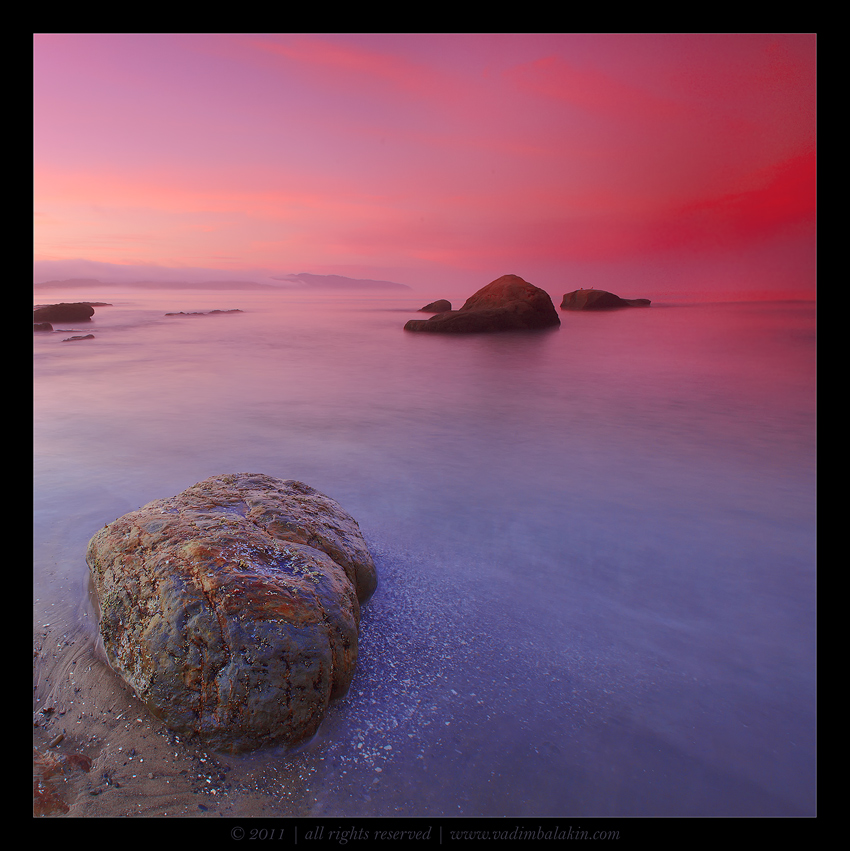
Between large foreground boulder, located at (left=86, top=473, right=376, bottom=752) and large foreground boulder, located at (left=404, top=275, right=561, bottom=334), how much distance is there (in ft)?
Answer: 49.4

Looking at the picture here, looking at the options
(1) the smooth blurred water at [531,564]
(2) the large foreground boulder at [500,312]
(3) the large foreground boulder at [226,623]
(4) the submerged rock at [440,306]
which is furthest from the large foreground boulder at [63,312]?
(3) the large foreground boulder at [226,623]

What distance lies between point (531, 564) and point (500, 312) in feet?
48.7

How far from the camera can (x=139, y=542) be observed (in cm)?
250

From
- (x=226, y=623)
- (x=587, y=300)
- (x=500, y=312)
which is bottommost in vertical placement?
(x=226, y=623)

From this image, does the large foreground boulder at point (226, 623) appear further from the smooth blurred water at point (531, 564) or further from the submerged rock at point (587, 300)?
the submerged rock at point (587, 300)

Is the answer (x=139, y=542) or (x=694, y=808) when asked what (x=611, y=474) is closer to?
(x=694, y=808)

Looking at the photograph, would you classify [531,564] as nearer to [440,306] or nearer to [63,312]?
[63,312]

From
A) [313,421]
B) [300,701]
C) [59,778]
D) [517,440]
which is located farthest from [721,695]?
[313,421]

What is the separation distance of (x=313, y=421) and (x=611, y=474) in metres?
4.05

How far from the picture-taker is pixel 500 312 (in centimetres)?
1739

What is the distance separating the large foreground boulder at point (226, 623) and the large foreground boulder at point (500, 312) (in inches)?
593

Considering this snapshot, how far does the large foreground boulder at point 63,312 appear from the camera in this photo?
1653 centimetres

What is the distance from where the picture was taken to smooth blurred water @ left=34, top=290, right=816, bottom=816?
197 cm

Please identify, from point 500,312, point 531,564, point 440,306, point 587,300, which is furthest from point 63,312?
point 587,300
